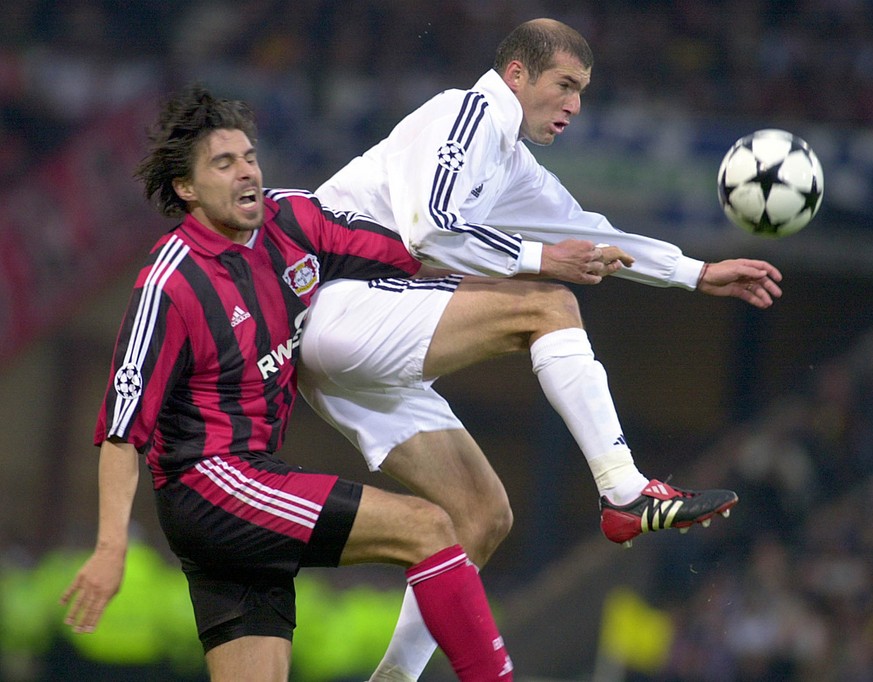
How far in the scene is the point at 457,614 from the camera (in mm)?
3389

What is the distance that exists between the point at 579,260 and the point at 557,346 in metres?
0.23

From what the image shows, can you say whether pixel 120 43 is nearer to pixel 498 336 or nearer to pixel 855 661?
pixel 855 661

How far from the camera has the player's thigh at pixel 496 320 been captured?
3561 millimetres

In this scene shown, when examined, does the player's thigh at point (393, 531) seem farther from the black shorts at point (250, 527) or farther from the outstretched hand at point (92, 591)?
the outstretched hand at point (92, 591)

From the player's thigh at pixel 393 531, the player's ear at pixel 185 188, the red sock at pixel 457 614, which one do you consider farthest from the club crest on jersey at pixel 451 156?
the red sock at pixel 457 614

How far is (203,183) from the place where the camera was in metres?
3.48

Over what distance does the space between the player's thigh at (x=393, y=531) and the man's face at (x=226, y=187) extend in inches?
28.9

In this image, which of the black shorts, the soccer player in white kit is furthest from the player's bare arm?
the soccer player in white kit

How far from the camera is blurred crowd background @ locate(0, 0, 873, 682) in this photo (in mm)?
9156

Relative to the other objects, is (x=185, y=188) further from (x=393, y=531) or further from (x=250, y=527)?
(x=393, y=531)

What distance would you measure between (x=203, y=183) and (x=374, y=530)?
96 centimetres

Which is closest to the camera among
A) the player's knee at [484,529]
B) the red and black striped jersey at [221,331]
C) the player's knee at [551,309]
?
the red and black striped jersey at [221,331]

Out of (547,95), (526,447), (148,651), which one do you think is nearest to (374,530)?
(547,95)

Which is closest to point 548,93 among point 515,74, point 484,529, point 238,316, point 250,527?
point 515,74
